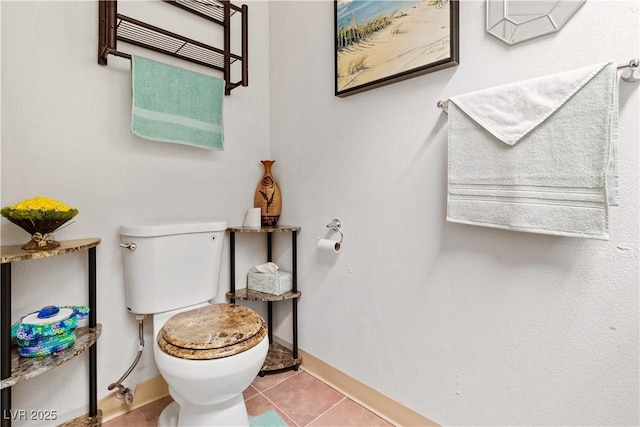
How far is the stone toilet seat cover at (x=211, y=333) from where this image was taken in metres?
0.99

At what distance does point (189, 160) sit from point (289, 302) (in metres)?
0.94

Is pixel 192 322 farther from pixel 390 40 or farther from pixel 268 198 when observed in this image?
pixel 390 40

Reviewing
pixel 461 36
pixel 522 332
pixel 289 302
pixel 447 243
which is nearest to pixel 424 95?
pixel 461 36

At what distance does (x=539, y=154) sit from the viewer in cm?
87

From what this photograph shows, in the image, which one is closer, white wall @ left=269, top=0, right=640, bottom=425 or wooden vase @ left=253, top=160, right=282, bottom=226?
white wall @ left=269, top=0, right=640, bottom=425

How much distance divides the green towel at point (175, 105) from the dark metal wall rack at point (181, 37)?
3.7 inches

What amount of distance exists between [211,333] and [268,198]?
32.4 inches

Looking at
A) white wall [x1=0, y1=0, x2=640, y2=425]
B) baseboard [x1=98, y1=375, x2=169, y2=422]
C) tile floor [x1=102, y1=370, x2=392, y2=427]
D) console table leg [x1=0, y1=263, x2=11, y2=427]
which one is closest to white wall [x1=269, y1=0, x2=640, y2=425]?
white wall [x1=0, y1=0, x2=640, y2=425]

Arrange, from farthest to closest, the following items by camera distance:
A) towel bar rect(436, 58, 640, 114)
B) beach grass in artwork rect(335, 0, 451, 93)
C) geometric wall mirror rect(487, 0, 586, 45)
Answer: beach grass in artwork rect(335, 0, 451, 93)
geometric wall mirror rect(487, 0, 586, 45)
towel bar rect(436, 58, 640, 114)

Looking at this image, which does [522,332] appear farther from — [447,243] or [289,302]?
[289,302]

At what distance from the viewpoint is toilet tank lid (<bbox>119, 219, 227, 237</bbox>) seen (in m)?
1.26

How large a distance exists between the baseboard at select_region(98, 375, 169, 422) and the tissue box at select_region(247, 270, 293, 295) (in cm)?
62

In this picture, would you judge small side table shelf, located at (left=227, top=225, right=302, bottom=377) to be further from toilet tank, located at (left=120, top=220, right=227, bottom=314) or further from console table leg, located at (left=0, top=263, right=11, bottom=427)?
console table leg, located at (left=0, top=263, right=11, bottom=427)

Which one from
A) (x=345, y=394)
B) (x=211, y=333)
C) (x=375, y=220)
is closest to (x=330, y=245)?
(x=375, y=220)
